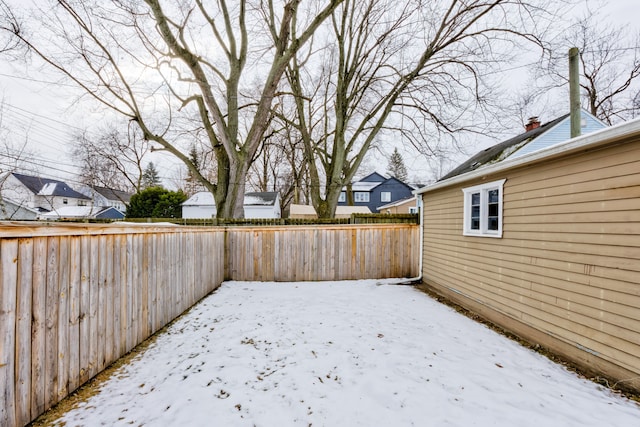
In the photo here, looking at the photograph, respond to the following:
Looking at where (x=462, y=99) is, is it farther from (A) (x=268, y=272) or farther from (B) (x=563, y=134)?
(A) (x=268, y=272)

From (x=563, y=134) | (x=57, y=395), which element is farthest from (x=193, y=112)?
(x=563, y=134)

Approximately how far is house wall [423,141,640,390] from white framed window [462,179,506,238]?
14 centimetres

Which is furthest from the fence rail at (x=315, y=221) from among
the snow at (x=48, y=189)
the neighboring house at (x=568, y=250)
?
the snow at (x=48, y=189)

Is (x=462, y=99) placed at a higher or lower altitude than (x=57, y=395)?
higher

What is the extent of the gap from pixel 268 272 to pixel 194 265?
2.28m

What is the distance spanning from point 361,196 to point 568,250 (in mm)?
26882

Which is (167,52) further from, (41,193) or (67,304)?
(41,193)

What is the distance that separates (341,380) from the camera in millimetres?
2588

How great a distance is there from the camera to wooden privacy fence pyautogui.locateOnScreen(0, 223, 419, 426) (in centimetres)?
171

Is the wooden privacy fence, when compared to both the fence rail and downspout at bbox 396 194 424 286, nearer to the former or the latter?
the fence rail

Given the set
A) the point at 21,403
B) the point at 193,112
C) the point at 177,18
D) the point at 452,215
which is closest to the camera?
the point at 21,403

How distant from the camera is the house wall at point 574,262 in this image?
8.37 ft

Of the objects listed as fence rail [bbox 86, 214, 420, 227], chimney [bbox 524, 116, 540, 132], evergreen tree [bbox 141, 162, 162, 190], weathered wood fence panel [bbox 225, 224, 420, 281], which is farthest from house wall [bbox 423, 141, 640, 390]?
evergreen tree [bbox 141, 162, 162, 190]

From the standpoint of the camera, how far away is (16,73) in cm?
699
